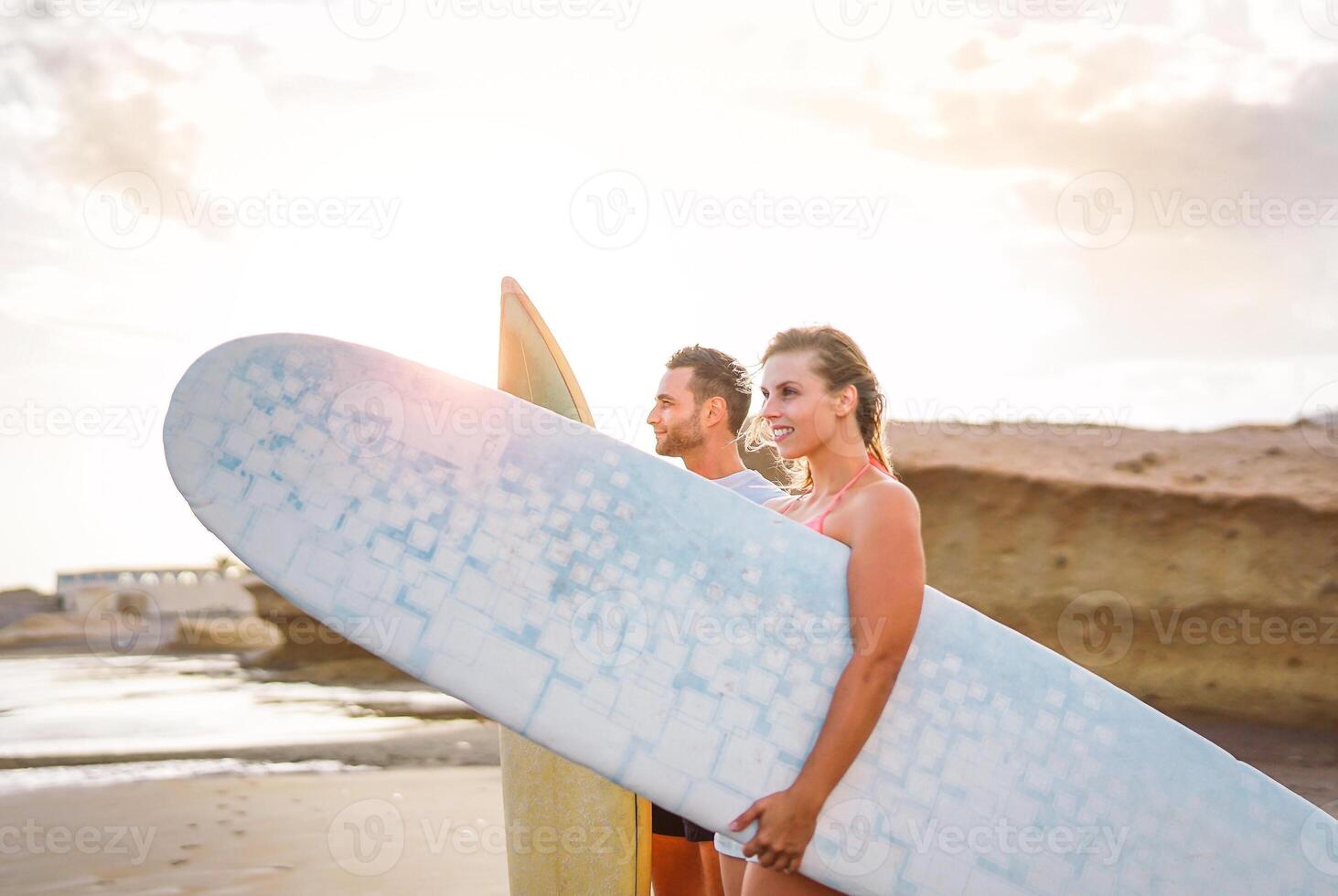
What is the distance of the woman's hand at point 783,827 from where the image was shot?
138cm

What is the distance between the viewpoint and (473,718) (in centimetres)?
768

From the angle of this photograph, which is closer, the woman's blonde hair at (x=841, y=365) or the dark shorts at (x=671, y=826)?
the woman's blonde hair at (x=841, y=365)

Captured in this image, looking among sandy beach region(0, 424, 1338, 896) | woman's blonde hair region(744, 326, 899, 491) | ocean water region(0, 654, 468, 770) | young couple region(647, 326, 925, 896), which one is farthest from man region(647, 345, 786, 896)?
ocean water region(0, 654, 468, 770)

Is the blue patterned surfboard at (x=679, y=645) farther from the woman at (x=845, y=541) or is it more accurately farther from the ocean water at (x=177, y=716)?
the ocean water at (x=177, y=716)

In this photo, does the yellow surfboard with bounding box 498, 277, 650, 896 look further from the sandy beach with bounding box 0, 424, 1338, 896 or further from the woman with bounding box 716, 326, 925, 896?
the sandy beach with bounding box 0, 424, 1338, 896

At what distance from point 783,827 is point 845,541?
423 mm

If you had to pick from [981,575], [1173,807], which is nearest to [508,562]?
[1173,807]

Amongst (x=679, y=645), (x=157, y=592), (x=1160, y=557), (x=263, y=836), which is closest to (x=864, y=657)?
(x=679, y=645)

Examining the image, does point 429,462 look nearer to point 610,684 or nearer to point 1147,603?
point 610,684

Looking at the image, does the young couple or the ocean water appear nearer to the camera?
the young couple

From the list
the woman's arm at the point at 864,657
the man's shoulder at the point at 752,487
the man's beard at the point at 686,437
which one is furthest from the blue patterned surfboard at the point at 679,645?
the man's beard at the point at 686,437

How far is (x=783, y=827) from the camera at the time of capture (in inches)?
54.7

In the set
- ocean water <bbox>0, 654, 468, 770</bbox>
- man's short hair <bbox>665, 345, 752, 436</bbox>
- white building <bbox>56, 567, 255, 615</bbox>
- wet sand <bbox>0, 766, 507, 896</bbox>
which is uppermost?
man's short hair <bbox>665, 345, 752, 436</bbox>

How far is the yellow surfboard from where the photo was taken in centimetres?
255
